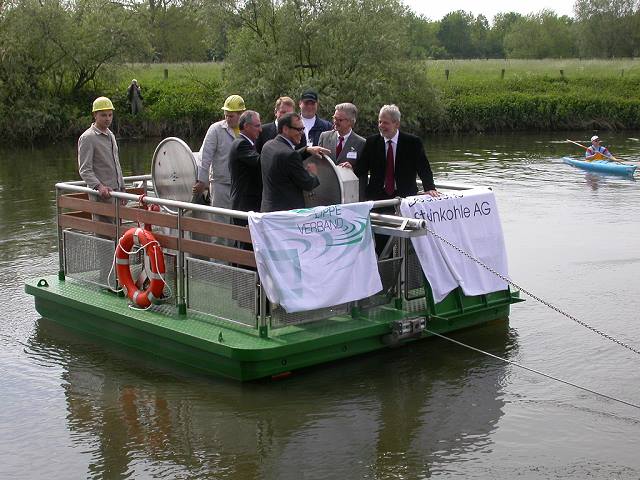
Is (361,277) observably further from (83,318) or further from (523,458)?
(83,318)

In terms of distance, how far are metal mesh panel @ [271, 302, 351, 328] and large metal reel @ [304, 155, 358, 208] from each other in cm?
109

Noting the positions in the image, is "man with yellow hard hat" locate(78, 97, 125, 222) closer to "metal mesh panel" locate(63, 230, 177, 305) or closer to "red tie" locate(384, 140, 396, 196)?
"metal mesh panel" locate(63, 230, 177, 305)

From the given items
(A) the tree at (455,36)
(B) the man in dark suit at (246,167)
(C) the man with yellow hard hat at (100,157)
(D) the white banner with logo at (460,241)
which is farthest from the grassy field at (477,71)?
(A) the tree at (455,36)

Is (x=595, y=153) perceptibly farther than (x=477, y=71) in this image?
No

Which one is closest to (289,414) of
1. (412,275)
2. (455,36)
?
(412,275)

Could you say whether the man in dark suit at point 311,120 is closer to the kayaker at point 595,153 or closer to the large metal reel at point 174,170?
the large metal reel at point 174,170

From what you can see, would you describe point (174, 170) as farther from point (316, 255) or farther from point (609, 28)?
point (609, 28)

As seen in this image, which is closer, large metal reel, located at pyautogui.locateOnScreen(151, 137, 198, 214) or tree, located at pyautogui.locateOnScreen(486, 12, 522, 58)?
large metal reel, located at pyautogui.locateOnScreen(151, 137, 198, 214)

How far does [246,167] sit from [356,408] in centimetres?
273

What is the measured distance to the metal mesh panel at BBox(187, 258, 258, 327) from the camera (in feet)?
29.5

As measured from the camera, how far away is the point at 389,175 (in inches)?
409

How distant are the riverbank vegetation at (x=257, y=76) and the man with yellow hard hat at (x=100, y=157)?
28.5 meters

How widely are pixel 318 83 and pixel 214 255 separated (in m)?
31.0

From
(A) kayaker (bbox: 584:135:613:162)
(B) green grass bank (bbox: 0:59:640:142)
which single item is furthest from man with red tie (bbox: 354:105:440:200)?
(B) green grass bank (bbox: 0:59:640:142)
